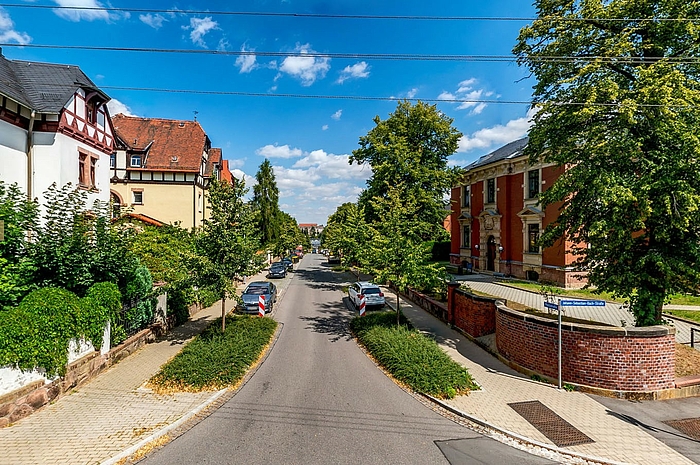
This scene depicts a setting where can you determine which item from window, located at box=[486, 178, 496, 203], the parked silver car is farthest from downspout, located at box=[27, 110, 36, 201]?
window, located at box=[486, 178, 496, 203]

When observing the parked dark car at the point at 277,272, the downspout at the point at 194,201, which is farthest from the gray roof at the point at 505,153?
the downspout at the point at 194,201

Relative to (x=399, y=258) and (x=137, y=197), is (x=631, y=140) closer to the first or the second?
(x=399, y=258)

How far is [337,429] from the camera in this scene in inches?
291

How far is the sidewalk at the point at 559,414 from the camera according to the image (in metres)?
6.58

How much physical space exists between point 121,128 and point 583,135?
120 feet

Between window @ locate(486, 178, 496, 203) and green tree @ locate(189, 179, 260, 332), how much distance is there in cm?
2398

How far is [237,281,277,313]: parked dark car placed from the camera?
1797cm

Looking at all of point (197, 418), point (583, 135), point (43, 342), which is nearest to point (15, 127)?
point (43, 342)

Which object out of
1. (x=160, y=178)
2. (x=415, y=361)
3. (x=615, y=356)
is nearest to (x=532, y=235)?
(x=615, y=356)

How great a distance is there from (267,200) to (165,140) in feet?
47.9

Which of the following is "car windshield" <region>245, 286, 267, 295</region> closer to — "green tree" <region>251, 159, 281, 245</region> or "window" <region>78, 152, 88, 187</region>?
"window" <region>78, 152, 88, 187</region>

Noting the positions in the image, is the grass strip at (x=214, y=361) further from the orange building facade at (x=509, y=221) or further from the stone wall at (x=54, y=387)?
the orange building facade at (x=509, y=221)

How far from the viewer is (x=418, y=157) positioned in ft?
90.1

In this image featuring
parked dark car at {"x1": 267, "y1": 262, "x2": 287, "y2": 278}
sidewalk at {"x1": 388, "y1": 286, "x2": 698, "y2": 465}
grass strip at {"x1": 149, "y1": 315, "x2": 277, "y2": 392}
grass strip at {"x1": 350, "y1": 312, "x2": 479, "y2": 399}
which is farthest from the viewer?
parked dark car at {"x1": 267, "y1": 262, "x2": 287, "y2": 278}
